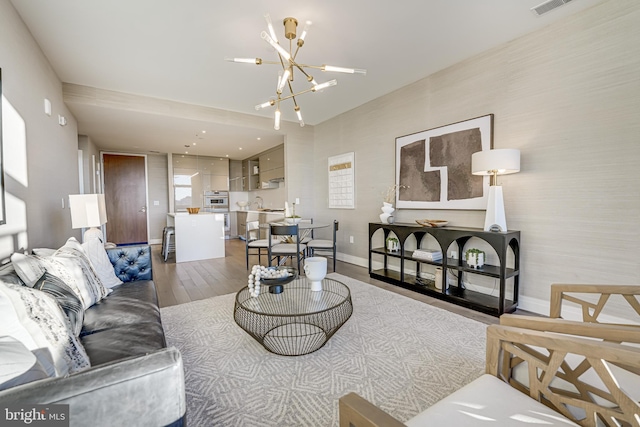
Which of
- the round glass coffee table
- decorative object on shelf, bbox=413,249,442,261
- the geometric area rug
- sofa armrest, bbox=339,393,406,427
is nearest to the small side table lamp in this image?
the geometric area rug

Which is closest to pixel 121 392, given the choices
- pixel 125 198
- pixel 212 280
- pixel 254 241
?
pixel 212 280

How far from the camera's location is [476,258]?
2.93 meters

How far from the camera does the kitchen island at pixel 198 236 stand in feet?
17.0

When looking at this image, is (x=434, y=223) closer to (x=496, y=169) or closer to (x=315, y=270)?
(x=496, y=169)

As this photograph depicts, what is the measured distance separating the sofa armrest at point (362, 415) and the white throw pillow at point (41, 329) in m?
1.00

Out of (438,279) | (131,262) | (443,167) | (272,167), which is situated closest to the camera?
(131,262)

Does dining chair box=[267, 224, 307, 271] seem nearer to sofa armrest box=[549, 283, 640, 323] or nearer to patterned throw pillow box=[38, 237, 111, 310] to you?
patterned throw pillow box=[38, 237, 111, 310]

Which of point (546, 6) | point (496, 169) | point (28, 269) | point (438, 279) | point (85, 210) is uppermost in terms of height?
point (546, 6)

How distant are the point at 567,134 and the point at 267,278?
2975mm

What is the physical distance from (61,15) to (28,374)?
9.83 feet

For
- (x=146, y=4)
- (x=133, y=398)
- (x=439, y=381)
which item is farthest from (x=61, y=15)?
(x=439, y=381)

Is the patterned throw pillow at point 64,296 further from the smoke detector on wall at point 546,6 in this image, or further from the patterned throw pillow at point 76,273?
the smoke detector on wall at point 546,6

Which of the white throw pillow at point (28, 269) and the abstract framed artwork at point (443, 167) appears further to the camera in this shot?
the abstract framed artwork at point (443, 167)

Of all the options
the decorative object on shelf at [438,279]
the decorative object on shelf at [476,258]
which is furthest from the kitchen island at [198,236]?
the decorative object on shelf at [476,258]
